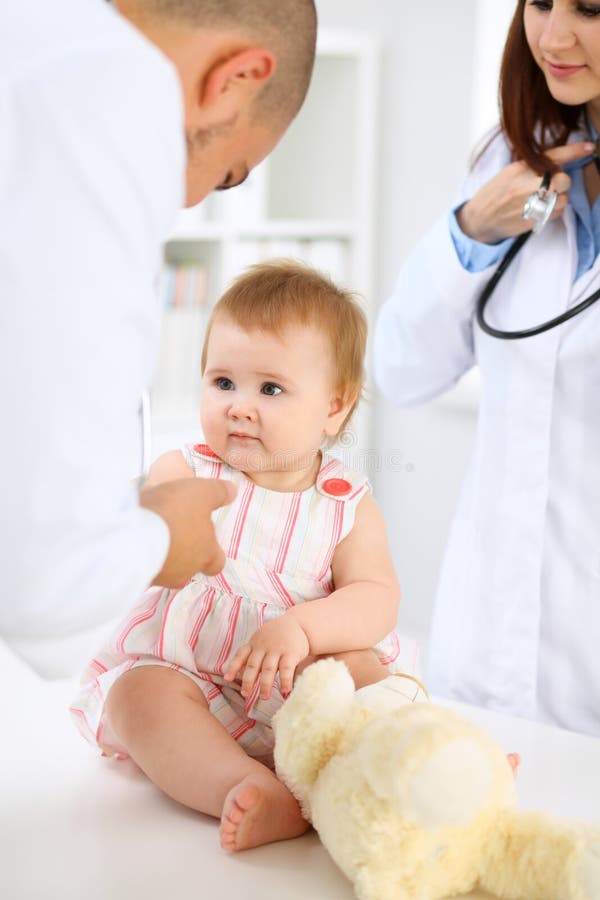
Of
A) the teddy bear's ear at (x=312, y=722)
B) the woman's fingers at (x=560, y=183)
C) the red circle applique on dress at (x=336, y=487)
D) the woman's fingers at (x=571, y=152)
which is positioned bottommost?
the teddy bear's ear at (x=312, y=722)

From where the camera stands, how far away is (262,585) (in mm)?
1065

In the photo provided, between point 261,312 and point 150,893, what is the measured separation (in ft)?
1.88

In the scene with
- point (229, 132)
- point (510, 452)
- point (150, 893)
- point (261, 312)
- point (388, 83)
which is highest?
point (388, 83)

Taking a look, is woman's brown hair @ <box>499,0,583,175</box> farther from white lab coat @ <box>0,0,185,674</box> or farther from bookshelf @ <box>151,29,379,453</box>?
bookshelf @ <box>151,29,379,453</box>

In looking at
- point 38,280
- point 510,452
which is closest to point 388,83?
point 510,452

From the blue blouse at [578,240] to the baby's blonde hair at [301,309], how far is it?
0.34 metres

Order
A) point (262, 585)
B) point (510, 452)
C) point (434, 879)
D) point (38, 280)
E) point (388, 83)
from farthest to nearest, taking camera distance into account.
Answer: point (388, 83)
point (510, 452)
point (262, 585)
point (434, 879)
point (38, 280)

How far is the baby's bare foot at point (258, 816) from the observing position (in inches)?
32.8

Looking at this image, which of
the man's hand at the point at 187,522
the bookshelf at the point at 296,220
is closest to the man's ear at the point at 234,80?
the man's hand at the point at 187,522

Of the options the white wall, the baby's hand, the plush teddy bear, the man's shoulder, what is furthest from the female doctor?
the white wall

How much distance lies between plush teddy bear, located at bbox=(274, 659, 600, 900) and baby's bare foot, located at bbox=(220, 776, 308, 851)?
4 centimetres

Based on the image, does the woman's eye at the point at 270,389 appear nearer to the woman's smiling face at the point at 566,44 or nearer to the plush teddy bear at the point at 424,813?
the plush teddy bear at the point at 424,813

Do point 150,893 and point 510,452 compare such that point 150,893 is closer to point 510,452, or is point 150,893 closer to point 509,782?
point 509,782

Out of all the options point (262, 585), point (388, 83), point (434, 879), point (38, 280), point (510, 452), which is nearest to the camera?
point (38, 280)
